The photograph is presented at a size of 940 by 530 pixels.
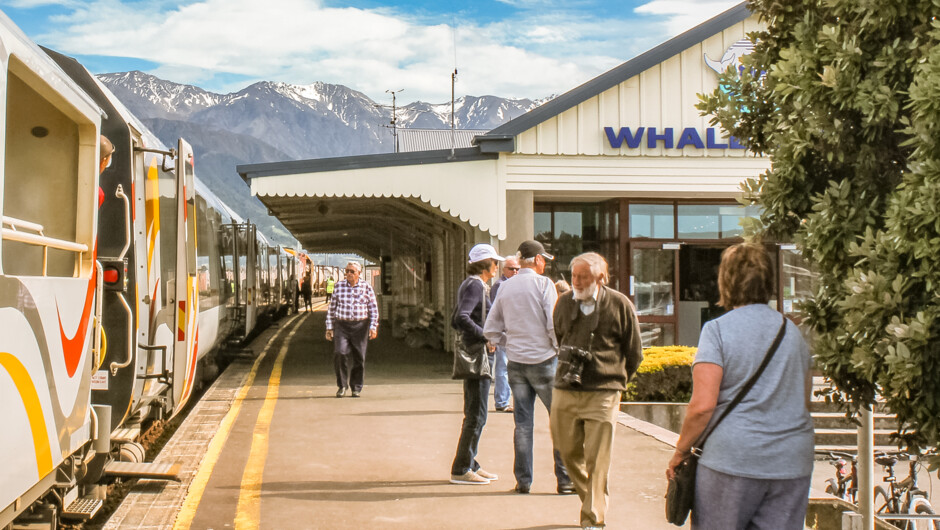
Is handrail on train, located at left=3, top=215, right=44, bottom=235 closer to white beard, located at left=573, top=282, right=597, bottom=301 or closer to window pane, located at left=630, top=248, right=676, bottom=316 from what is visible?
white beard, located at left=573, top=282, right=597, bottom=301

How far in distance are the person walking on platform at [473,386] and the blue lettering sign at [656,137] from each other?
9.05 metres

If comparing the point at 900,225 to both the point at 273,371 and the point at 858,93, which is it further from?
the point at 273,371

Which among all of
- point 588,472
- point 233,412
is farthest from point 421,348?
point 588,472

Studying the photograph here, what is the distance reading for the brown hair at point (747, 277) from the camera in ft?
13.4

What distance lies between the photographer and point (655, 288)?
1805 centimetres

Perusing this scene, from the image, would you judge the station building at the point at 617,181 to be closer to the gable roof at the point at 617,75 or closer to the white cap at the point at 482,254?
the gable roof at the point at 617,75

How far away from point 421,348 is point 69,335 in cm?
1772

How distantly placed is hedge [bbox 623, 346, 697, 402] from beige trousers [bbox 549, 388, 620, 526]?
736cm

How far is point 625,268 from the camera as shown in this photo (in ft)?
59.1

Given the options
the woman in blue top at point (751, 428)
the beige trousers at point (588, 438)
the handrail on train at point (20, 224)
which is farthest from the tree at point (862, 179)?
the handrail on train at point (20, 224)

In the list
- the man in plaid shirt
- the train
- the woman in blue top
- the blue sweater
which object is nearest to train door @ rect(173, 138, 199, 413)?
the train

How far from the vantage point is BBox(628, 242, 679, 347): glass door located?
18.0 metres

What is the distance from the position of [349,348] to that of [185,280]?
5.05 m

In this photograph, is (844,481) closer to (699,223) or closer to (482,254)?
(482,254)
